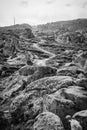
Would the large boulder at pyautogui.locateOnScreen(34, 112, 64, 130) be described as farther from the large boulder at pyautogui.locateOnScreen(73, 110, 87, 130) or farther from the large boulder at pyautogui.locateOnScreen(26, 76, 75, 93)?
the large boulder at pyautogui.locateOnScreen(26, 76, 75, 93)

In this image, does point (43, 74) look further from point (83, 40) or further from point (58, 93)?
point (83, 40)

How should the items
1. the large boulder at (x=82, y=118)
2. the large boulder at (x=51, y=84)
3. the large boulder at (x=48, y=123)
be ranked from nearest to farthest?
1. the large boulder at (x=48, y=123)
2. the large boulder at (x=82, y=118)
3. the large boulder at (x=51, y=84)

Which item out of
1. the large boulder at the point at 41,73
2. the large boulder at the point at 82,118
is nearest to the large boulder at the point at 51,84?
the large boulder at the point at 41,73

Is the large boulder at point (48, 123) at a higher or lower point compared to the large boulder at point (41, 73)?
lower

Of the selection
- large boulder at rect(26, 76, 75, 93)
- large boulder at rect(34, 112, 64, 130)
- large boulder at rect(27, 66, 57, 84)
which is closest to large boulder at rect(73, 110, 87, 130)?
large boulder at rect(34, 112, 64, 130)

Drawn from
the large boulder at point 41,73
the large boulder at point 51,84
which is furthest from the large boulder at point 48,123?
the large boulder at point 41,73

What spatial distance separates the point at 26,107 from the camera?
60.2 feet

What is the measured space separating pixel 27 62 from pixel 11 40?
81.3 ft

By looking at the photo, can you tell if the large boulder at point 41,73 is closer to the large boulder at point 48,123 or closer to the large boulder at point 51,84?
the large boulder at point 51,84

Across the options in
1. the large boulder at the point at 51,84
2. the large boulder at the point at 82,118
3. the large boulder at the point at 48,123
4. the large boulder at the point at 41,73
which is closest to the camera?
the large boulder at the point at 48,123

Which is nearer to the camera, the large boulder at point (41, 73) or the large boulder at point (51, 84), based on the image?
the large boulder at point (51, 84)

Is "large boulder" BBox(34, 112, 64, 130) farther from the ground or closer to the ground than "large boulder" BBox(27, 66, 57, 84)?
closer to the ground

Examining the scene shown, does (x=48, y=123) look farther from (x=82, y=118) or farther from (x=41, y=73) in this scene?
(x=41, y=73)

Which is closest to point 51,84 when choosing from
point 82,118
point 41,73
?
point 41,73
